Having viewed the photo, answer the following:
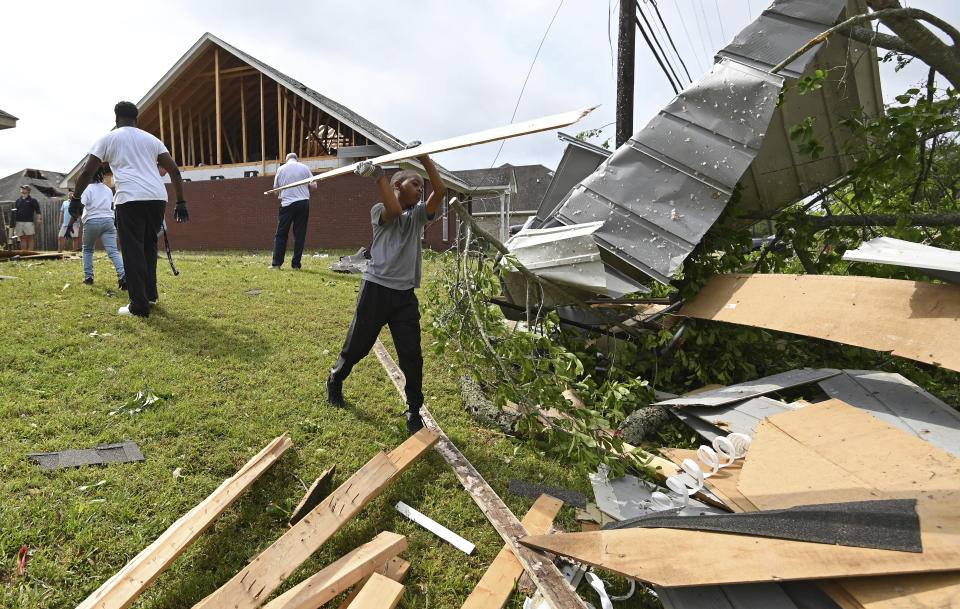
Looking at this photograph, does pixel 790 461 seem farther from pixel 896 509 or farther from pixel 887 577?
pixel 887 577

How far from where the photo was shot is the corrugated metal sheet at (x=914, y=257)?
2936 millimetres

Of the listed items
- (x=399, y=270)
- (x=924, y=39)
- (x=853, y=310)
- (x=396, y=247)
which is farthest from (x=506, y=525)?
(x=924, y=39)

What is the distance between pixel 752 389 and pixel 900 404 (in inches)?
35.0

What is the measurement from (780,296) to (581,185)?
6.48 ft

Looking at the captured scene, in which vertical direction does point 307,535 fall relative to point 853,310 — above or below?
below

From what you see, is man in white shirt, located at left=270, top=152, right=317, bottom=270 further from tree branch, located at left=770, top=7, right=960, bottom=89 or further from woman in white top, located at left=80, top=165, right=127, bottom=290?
tree branch, located at left=770, top=7, right=960, bottom=89

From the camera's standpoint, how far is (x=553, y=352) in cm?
316

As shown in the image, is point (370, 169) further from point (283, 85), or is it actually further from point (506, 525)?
point (283, 85)

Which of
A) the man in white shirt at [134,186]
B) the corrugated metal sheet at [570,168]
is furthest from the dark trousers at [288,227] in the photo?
the corrugated metal sheet at [570,168]

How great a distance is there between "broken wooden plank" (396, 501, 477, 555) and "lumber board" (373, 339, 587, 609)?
8.0 inches

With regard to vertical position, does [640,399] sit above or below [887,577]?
below

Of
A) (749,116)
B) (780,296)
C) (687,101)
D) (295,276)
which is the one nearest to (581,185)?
(687,101)

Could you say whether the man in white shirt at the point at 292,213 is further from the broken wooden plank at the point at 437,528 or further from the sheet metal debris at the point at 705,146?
the broken wooden plank at the point at 437,528

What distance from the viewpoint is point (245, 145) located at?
1789cm
